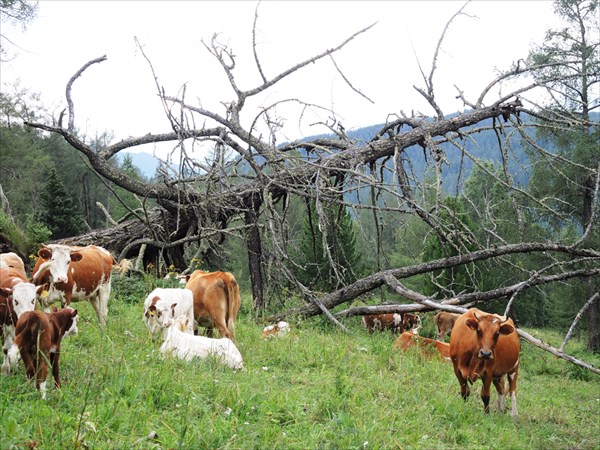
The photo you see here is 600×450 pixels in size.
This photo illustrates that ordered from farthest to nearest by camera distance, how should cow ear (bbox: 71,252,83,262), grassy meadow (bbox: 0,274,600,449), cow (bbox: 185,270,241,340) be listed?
cow (bbox: 185,270,241,340), cow ear (bbox: 71,252,83,262), grassy meadow (bbox: 0,274,600,449)

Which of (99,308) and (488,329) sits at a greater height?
(99,308)

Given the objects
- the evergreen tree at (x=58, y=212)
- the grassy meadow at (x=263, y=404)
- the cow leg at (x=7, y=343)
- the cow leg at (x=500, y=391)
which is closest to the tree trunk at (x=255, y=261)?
the grassy meadow at (x=263, y=404)

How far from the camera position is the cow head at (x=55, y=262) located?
6.55 meters

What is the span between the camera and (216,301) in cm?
790

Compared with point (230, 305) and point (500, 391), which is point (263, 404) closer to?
point (230, 305)

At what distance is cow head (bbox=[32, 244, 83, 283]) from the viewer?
21.5 feet

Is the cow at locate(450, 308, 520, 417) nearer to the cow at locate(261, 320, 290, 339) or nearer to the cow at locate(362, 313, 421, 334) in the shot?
the cow at locate(261, 320, 290, 339)

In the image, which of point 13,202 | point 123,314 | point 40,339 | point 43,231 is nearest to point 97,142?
point 13,202

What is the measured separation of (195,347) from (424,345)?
4572mm

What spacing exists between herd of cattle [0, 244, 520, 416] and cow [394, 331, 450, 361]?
82.7 inches

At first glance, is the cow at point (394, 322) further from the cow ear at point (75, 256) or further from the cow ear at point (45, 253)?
the cow ear at point (45, 253)

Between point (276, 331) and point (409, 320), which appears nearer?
point (276, 331)

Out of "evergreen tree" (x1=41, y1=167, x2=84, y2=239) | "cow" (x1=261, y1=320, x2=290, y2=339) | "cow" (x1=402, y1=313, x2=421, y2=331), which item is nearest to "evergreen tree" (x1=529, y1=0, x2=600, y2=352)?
"cow" (x1=402, y1=313, x2=421, y2=331)

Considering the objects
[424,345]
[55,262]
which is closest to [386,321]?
[424,345]
